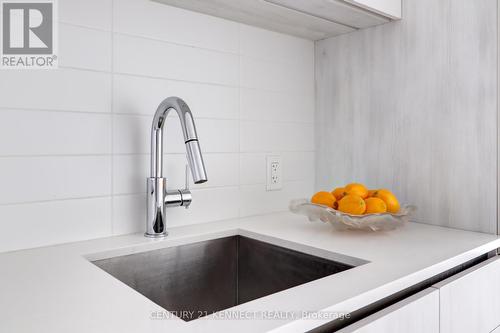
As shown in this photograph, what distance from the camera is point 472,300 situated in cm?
92

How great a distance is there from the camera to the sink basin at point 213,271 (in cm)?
98

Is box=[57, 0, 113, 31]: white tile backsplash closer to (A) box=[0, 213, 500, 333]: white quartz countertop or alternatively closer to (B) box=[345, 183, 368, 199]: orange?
(A) box=[0, 213, 500, 333]: white quartz countertop

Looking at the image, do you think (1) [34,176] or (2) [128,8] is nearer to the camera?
(1) [34,176]

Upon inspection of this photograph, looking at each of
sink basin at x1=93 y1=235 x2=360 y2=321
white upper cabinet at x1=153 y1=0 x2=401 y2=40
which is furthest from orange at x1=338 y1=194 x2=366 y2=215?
white upper cabinet at x1=153 y1=0 x2=401 y2=40

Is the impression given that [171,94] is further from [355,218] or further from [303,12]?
[355,218]

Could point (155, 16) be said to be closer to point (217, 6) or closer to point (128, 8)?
point (128, 8)

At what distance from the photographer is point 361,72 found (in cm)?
146

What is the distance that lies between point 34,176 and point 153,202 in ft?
0.95

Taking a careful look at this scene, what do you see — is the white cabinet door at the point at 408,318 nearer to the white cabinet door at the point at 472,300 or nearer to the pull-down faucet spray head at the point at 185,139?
the white cabinet door at the point at 472,300

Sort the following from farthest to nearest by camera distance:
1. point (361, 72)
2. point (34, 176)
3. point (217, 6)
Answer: point (361, 72), point (217, 6), point (34, 176)

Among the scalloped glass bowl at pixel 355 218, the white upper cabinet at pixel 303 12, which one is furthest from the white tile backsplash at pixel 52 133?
the scalloped glass bowl at pixel 355 218

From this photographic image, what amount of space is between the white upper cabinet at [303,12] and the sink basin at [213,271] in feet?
2.29

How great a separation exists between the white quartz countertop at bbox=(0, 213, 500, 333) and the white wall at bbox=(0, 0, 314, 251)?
0.09m

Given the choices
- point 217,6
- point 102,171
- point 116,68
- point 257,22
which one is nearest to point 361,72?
point 257,22
